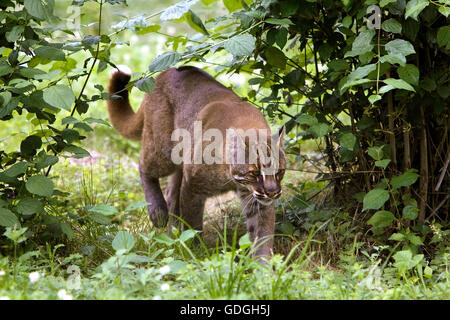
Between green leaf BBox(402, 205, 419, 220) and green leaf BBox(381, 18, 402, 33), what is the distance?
1.08 meters

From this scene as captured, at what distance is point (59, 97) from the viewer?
3166 millimetres

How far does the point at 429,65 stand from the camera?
3.80m

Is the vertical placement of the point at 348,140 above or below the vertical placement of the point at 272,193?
above

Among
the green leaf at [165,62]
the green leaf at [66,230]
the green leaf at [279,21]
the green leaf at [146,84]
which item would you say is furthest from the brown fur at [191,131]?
the green leaf at [279,21]

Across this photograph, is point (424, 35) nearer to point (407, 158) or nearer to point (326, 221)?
point (407, 158)

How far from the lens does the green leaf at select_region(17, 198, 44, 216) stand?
3476 mm

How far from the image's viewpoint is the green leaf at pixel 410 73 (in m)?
3.25

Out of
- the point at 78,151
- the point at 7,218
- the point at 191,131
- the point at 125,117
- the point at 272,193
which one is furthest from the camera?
the point at 125,117

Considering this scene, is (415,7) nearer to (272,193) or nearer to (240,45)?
(240,45)

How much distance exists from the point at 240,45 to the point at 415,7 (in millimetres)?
960

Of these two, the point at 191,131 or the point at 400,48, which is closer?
the point at 400,48

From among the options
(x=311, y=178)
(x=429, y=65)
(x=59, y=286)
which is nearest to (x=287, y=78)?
(x=429, y=65)

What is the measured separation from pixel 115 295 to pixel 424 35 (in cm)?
228

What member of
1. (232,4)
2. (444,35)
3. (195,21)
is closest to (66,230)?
(195,21)
